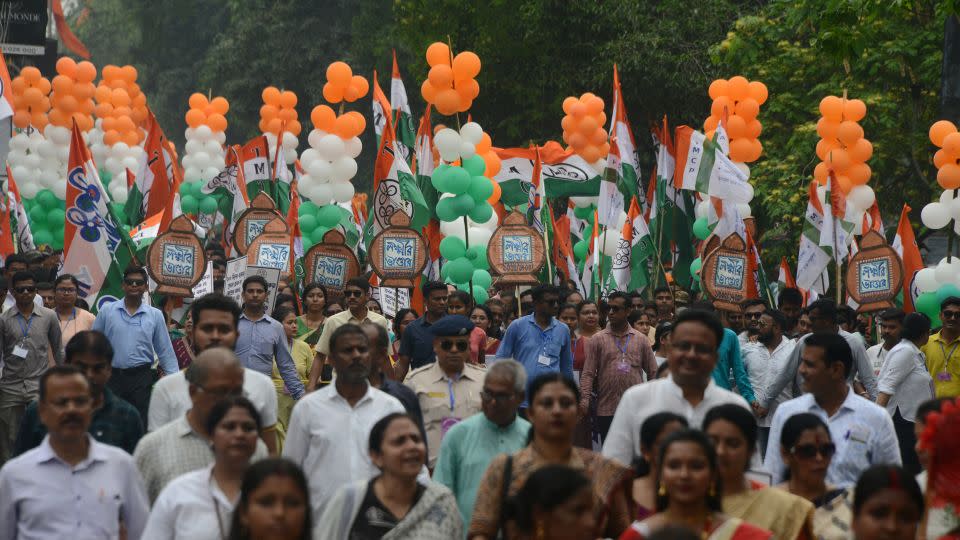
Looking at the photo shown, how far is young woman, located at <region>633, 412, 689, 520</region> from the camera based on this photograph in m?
6.09

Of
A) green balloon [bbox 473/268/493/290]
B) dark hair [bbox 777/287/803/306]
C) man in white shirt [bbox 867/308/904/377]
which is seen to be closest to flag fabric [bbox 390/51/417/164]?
green balloon [bbox 473/268/493/290]

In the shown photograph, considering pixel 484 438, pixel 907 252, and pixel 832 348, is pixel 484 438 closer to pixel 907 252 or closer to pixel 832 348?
pixel 832 348

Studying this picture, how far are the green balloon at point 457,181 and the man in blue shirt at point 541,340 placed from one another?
17.6 ft

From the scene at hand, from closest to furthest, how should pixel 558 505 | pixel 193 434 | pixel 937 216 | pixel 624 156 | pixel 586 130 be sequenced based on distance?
1. pixel 558 505
2. pixel 193 434
3. pixel 937 216
4. pixel 624 156
5. pixel 586 130

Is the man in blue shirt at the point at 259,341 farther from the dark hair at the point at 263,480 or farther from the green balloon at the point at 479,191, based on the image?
the green balloon at the point at 479,191

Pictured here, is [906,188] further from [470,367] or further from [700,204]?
[470,367]

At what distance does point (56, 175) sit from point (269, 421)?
18923mm

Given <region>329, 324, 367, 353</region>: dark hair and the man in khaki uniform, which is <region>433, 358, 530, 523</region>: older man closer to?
<region>329, 324, 367, 353</region>: dark hair

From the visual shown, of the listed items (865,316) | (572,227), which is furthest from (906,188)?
(865,316)

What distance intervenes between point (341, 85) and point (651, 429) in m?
16.1

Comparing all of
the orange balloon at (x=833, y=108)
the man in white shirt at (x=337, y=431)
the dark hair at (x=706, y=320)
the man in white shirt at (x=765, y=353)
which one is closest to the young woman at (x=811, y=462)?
the dark hair at (x=706, y=320)

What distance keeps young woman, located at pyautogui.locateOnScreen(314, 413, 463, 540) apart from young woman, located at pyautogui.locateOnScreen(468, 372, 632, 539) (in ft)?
0.40

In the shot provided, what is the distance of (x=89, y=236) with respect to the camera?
1731cm

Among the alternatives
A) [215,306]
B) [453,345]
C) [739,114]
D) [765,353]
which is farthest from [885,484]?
[739,114]
